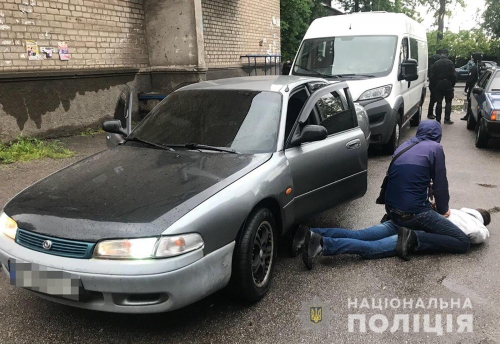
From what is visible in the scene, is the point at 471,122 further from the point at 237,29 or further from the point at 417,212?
the point at 417,212

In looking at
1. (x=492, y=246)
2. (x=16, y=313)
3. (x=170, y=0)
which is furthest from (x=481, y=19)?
(x=16, y=313)

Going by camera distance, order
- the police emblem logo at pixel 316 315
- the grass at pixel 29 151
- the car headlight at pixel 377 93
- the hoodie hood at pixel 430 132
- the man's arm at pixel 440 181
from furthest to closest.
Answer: the car headlight at pixel 377 93
the grass at pixel 29 151
the hoodie hood at pixel 430 132
the man's arm at pixel 440 181
the police emblem logo at pixel 316 315

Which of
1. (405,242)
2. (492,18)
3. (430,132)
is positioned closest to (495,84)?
(430,132)

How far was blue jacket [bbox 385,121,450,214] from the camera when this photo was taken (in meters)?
3.87

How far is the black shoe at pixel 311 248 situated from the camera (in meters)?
3.74

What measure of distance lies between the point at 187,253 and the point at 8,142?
21.8 ft

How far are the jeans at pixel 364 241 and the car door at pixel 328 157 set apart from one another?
1.05 feet

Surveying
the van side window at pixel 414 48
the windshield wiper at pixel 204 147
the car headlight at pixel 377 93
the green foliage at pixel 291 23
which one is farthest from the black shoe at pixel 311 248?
the green foliage at pixel 291 23

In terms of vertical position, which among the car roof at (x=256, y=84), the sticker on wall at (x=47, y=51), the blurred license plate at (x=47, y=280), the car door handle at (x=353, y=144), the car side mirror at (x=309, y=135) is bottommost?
the blurred license plate at (x=47, y=280)

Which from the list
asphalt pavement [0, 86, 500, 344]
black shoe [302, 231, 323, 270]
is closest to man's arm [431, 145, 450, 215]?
asphalt pavement [0, 86, 500, 344]

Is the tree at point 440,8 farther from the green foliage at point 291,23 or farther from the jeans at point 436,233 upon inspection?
the jeans at point 436,233

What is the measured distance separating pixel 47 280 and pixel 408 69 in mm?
7454

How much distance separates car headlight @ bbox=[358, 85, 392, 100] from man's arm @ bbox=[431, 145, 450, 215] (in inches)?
157

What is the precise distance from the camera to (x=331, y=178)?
4.29 m
